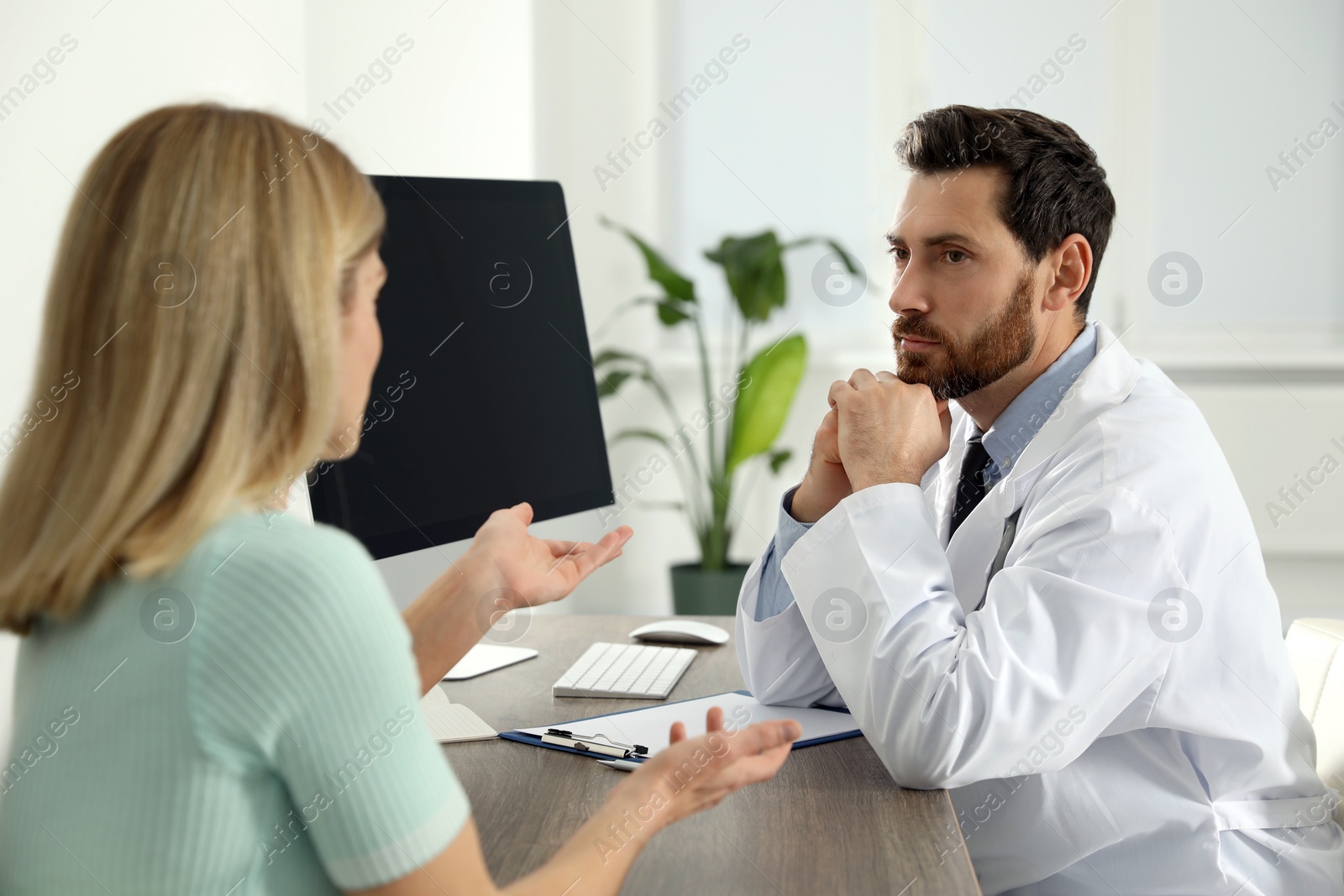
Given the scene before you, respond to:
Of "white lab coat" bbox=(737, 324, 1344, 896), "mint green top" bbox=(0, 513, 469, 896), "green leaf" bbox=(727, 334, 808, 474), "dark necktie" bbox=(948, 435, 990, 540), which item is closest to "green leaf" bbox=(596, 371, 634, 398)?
"green leaf" bbox=(727, 334, 808, 474)

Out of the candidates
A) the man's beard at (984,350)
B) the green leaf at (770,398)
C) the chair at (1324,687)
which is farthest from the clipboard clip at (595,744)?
the green leaf at (770,398)

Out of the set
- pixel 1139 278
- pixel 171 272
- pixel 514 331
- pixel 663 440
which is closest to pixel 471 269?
pixel 514 331

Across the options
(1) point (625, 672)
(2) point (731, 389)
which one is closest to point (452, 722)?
(1) point (625, 672)

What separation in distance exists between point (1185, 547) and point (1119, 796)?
0.26 metres

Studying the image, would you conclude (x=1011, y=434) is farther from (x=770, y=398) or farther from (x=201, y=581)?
(x=770, y=398)

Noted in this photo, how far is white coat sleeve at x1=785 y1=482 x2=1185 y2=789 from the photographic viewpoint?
1003mm

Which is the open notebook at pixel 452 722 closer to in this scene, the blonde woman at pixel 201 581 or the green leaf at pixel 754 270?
the blonde woman at pixel 201 581

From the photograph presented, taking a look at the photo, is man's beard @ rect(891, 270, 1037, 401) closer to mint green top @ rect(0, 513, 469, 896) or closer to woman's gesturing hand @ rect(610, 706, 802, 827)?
woman's gesturing hand @ rect(610, 706, 802, 827)

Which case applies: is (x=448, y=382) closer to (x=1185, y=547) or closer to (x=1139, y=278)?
(x=1185, y=547)

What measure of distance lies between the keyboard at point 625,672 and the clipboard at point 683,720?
5 cm

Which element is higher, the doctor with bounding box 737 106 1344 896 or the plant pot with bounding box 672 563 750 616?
the doctor with bounding box 737 106 1344 896

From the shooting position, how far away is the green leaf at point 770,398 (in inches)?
130

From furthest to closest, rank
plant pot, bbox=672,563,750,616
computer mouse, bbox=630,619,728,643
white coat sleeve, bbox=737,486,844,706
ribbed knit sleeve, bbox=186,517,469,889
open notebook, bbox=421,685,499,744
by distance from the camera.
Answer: plant pot, bbox=672,563,750,616 < computer mouse, bbox=630,619,728,643 < white coat sleeve, bbox=737,486,844,706 < open notebook, bbox=421,685,499,744 < ribbed knit sleeve, bbox=186,517,469,889

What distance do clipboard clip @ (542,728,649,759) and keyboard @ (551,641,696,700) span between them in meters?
0.18
